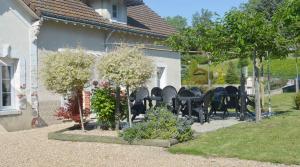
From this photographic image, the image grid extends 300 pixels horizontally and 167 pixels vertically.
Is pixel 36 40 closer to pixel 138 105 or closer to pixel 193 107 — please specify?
pixel 138 105

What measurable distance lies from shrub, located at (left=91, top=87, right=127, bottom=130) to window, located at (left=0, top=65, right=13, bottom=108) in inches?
127

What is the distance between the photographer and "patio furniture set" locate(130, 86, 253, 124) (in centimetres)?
1466

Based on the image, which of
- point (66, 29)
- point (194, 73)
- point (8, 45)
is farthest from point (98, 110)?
point (194, 73)

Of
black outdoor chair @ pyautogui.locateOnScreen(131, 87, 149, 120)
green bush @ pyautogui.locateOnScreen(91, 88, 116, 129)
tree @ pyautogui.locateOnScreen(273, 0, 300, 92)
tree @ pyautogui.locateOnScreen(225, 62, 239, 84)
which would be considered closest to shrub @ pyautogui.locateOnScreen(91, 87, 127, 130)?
green bush @ pyautogui.locateOnScreen(91, 88, 116, 129)

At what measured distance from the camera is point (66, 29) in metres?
16.8

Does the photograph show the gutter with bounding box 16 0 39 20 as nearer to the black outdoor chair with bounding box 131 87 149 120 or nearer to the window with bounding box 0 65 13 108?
the window with bounding box 0 65 13 108

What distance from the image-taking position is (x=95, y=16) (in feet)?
61.9

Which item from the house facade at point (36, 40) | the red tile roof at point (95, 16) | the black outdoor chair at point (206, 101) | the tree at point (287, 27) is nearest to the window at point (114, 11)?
the house facade at point (36, 40)

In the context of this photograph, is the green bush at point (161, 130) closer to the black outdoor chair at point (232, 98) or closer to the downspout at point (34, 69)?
the downspout at point (34, 69)

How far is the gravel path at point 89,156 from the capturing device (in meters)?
8.72

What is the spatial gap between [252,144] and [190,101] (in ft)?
14.6

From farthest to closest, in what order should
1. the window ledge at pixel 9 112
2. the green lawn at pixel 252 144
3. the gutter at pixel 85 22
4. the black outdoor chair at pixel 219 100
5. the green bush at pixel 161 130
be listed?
the black outdoor chair at pixel 219 100 < the gutter at pixel 85 22 < the window ledge at pixel 9 112 < the green bush at pixel 161 130 < the green lawn at pixel 252 144

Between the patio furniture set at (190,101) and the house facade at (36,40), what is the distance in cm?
142

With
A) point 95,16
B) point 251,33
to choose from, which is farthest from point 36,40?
point 251,33
